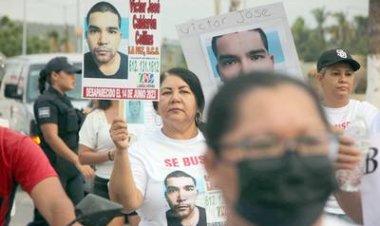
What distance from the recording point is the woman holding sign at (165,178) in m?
5.33

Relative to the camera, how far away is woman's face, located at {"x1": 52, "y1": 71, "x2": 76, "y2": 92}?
1055 cm

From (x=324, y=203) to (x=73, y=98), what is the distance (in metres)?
13.6

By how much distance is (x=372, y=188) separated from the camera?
12.4 ft

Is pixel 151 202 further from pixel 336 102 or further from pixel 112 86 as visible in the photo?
pixel 336 102

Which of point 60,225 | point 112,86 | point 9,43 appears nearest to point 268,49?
point 112,86

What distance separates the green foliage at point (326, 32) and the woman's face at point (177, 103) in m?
61.6

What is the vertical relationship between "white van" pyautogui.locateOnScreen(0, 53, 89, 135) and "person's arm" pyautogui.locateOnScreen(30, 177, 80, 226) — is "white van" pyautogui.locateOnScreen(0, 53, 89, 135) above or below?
above

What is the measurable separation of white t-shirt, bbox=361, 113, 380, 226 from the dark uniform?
6581 millimetres

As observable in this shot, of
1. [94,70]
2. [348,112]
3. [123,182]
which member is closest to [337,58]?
[348,112]

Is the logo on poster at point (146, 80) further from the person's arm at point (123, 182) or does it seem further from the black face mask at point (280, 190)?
the black face mask at point (280, 190)

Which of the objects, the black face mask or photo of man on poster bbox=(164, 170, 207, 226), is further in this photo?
photo of man on poster bbox=(164, 170, 207, 226)

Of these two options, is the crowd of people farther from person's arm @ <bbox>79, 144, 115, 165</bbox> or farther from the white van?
the white van

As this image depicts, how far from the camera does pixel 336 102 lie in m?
7.43

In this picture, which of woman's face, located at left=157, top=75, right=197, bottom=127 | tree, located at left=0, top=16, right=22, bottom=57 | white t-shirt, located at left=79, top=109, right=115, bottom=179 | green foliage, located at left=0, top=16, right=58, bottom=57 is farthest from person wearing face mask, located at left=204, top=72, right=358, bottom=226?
tree, located at left=0, top=16, right=22, bottom=57
